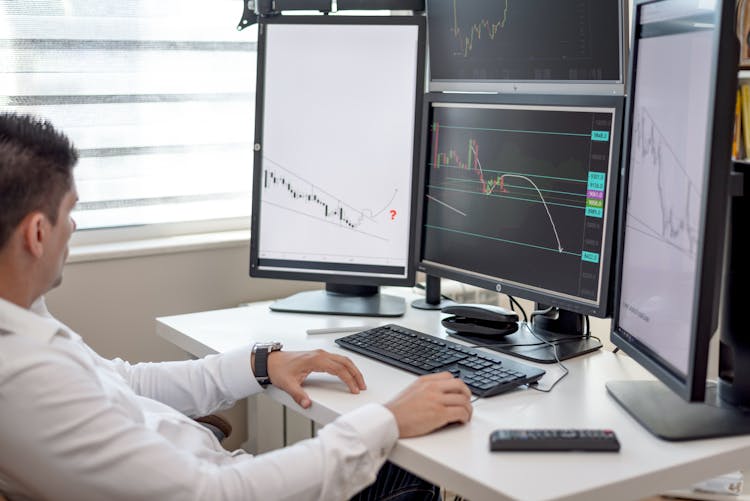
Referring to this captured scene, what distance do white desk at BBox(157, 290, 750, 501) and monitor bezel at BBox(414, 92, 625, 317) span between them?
13cm

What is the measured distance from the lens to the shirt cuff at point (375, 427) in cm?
140

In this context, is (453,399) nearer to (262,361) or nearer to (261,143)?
(262,361)

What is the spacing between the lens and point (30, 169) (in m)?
1.33

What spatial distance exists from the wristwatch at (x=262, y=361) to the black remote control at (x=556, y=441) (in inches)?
20.0

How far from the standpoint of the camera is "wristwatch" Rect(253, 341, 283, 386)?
1739 mm

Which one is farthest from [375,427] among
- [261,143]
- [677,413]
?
[261,143]

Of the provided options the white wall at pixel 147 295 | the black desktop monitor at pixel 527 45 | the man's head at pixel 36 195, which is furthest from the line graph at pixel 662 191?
the white wall at pixel 147 295

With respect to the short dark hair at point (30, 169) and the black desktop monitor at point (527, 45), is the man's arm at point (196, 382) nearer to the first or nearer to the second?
the short dark hair at point (30, 169)

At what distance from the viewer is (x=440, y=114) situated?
2.12m

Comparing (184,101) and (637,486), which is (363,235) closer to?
(184,101)

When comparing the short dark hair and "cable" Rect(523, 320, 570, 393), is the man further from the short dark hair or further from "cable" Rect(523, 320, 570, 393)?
"cable" Rect(523, 320, 570, 393)

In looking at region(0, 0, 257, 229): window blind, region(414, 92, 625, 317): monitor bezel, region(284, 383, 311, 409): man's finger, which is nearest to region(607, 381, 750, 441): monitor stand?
region(414, 92, 625, 317): monitor bezel

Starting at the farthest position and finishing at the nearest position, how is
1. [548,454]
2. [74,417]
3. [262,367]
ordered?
[262,367] → [548,454] → [74,417]

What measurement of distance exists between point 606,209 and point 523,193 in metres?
0.20
